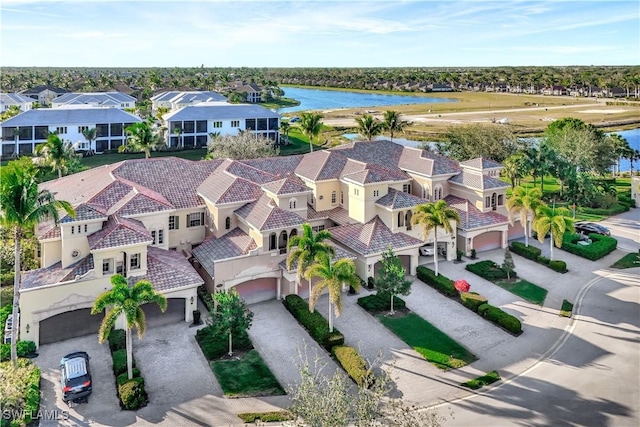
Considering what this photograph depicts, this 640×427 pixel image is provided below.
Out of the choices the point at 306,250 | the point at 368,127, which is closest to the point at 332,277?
the point at 306,250

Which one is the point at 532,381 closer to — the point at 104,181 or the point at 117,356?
the point at 117,356

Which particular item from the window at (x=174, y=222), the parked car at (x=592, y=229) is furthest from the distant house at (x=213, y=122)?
the parked car at (x=592, y=229)

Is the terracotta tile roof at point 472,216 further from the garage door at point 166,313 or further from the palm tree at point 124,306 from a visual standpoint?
the palm tree at point 124,306

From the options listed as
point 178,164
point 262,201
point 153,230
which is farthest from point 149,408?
point 178,164

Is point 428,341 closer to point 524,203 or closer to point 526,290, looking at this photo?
point 526,290

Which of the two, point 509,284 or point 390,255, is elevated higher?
point 390,255

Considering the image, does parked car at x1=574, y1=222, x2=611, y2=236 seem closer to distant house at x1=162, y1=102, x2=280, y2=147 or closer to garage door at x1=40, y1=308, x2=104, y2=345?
garage door at x1=40, y1=308, x2=104, y2=345

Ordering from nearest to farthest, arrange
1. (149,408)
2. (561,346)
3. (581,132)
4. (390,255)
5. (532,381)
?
(149,408), (532,381), (561,346), (390,255), (581,132)
